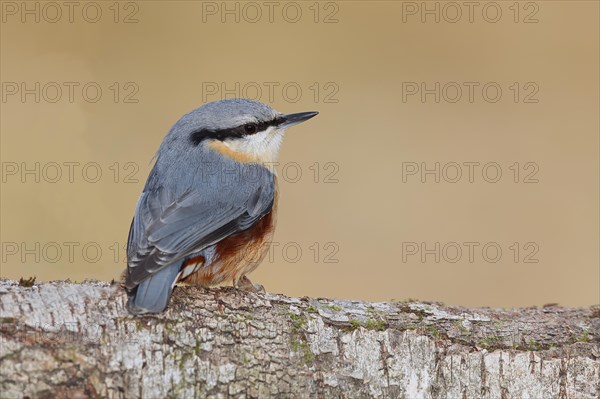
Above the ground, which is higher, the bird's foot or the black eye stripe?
the black eye stripe

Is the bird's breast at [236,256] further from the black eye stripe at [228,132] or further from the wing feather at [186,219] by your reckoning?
the black eye stripe at [228,132]

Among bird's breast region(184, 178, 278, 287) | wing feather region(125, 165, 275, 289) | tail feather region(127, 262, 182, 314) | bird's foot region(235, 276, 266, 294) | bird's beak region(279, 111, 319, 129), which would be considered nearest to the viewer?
tail feather region(127, 262, 182, 314)

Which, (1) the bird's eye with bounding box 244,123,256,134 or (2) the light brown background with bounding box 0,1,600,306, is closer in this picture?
(1) the bird's eye with bounding box 244,123,256,134

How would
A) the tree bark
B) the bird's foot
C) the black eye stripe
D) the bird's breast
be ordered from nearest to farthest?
1. the tree bark
2. the bird's breast
3. the bird's foot
4. the black eye stripe

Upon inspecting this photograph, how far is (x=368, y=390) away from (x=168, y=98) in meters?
5.49

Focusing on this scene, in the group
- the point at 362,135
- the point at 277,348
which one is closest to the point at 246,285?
the point at 277,348

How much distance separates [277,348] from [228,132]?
5.58 feet

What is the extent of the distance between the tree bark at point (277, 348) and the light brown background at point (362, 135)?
3.19 metres

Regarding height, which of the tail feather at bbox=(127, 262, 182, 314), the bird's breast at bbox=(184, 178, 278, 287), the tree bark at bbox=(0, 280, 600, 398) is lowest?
the tree bark at bbox=(0, 280, 600, 398)

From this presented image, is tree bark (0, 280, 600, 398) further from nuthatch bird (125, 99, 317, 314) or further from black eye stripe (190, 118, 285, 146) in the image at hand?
black eye stripe (190, 118, 285, 146)

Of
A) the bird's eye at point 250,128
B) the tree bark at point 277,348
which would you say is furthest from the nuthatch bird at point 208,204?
the tree bark at point 277,348

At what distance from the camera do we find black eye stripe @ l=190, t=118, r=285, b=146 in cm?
487

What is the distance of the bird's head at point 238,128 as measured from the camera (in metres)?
4.87

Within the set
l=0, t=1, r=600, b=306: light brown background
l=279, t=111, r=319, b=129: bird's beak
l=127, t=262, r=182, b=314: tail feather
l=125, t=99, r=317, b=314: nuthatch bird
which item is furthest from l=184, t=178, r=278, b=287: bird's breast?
l=0, t=1, r=600, b=306: light brown background
